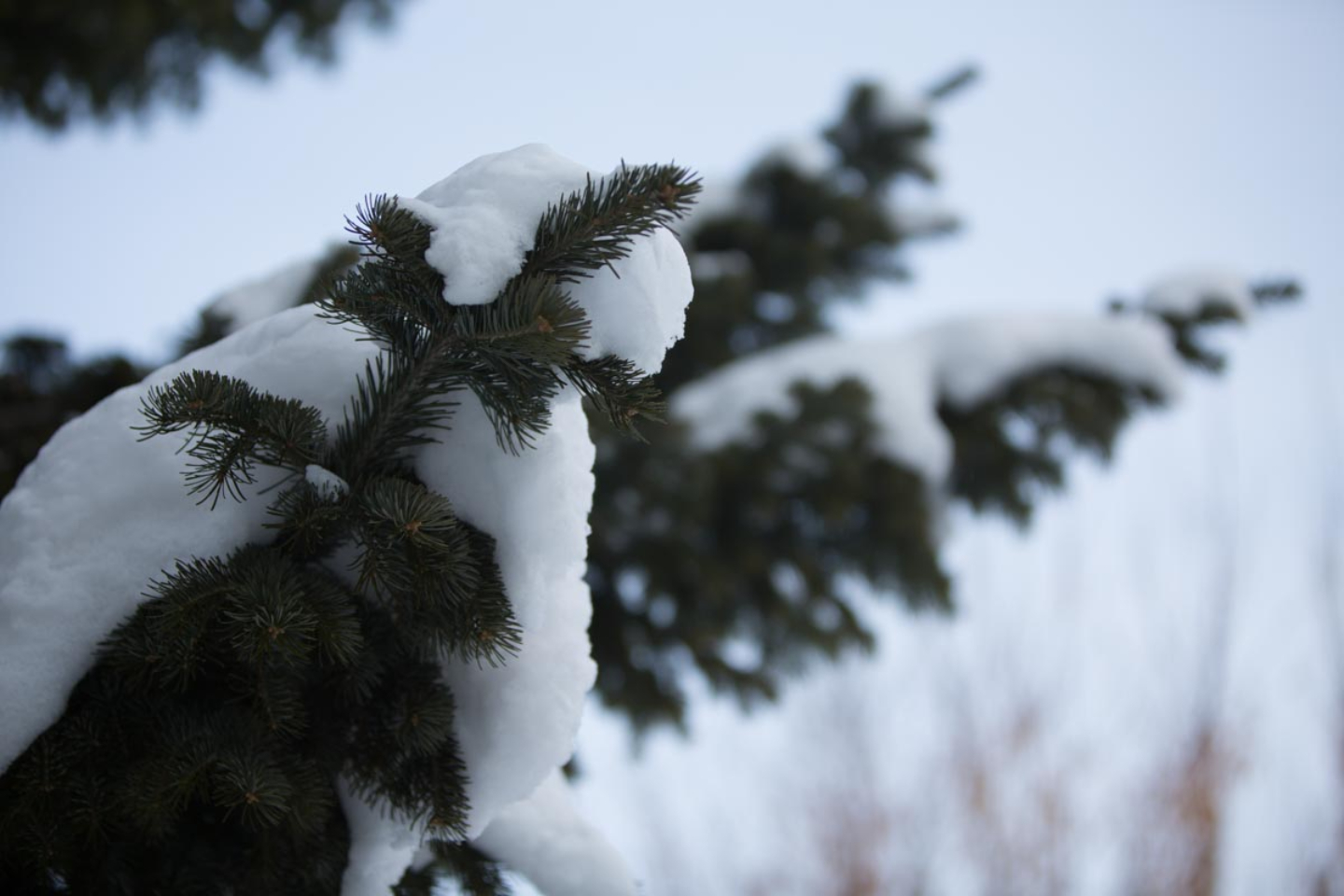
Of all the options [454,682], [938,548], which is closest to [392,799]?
[454,682]

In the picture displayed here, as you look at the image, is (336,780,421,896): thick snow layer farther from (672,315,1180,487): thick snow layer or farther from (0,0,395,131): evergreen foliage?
(0,0,395,131): evergreen foliage

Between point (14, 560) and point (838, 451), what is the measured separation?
2.03m

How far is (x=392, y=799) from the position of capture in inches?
34.8

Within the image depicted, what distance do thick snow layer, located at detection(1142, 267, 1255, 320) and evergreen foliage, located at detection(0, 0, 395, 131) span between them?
3107 mm

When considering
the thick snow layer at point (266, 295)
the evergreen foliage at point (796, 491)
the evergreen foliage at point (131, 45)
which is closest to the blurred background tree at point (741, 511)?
the evergreen foliage at point (796, 491)

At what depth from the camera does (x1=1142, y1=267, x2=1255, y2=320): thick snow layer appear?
250cm

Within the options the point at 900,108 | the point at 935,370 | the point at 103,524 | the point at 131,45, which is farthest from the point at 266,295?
the point at 900,108

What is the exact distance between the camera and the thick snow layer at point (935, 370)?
2525mm

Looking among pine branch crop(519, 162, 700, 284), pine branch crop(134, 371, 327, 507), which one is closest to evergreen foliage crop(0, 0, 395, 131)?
pine branch crop(134, 371, 327, 507)

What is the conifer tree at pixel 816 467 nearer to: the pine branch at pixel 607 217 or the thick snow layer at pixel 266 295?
the thick snow layer at pixel 266 295

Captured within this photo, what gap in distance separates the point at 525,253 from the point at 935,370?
219 cm

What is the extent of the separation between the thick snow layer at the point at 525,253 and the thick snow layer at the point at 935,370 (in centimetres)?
176

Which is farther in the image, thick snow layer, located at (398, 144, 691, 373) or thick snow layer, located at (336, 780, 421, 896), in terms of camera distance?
thick snow layer, located at (336, 780, 421, 896)

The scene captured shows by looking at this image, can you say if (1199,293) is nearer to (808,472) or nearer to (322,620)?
(808,472)
